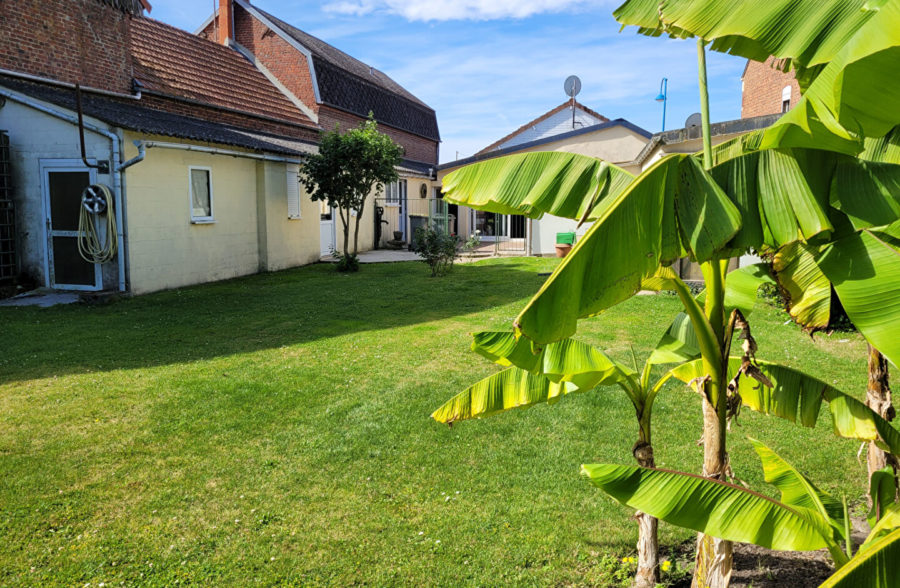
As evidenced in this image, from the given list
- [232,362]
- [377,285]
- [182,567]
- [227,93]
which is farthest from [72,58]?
[182,567]

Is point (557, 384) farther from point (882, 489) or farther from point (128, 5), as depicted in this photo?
point (128, 5)

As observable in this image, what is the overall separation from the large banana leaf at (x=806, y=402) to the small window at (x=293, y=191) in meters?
16.5

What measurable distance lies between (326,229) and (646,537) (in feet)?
64.3

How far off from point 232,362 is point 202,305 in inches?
182

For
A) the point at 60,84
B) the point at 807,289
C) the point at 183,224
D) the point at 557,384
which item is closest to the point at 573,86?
the point at 183,224

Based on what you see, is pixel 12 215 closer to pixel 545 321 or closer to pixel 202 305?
pixel 202 305

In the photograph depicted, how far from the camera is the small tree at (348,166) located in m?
17.3

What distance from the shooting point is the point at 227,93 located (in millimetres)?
19984

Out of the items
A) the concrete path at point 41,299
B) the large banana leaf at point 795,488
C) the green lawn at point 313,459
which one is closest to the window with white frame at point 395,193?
the concrete path at point 41,299

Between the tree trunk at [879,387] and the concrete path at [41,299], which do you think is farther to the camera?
the concrete path at [41,299]

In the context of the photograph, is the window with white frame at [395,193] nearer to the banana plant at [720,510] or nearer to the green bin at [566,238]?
the green bin at [566,238]

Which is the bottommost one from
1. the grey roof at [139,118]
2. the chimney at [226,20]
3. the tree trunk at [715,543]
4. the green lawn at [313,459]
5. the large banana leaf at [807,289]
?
the green lawn at [313,459]

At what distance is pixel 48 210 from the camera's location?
12.4 meters

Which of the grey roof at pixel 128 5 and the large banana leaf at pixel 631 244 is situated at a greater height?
the grey roof at pixel 128 5
